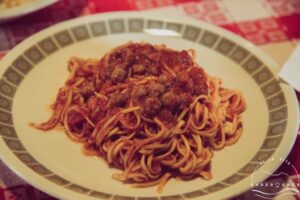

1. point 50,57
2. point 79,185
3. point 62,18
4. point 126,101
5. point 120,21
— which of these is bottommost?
point 79,185

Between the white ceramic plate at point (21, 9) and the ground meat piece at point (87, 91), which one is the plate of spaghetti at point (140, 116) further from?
the white ceramic plate at point (21, 9)

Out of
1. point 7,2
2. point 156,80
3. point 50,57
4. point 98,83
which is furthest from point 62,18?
point 156,80

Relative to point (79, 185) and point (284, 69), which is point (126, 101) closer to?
point (79, 185)

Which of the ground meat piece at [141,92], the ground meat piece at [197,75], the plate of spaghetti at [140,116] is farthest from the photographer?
the ground meat piece at [197,75]

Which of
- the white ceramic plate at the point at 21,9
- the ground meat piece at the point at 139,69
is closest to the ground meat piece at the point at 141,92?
the ground meat piece at the point at 139,69

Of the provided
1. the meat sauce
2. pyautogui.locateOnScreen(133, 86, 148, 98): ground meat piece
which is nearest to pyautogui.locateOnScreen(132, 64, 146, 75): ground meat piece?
the meat sauce

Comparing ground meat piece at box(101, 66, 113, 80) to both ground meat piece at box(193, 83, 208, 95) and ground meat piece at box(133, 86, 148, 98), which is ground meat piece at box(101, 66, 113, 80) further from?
ground meat piece at box(193, 83, 208, 95)

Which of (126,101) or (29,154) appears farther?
(126,101)
